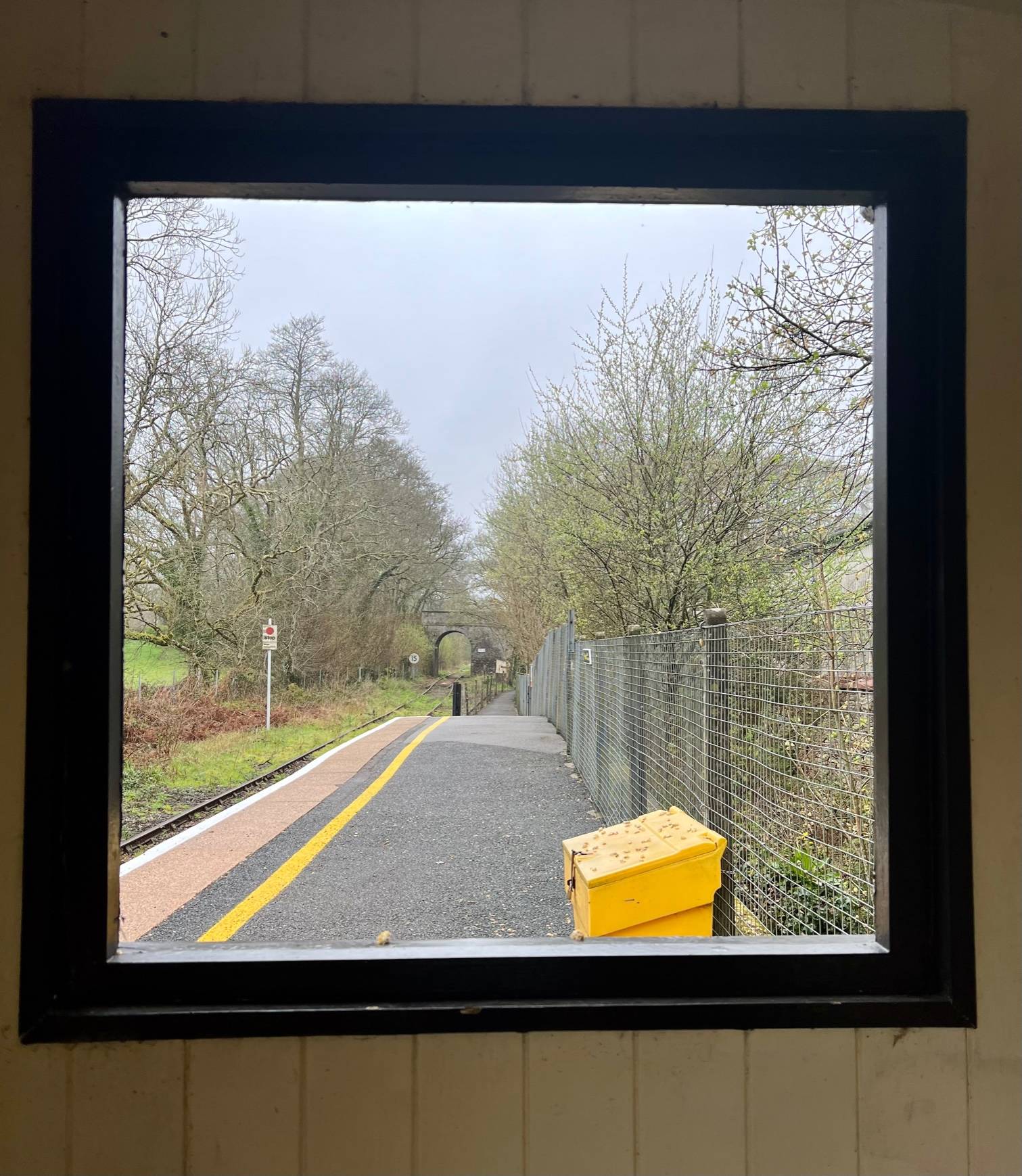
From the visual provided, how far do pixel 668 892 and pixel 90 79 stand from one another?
220 centimetres

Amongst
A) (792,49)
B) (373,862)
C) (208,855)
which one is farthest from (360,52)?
(208,855)

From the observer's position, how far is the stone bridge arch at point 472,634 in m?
19.4

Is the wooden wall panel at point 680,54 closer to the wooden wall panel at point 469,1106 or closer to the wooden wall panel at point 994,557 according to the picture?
the wooden wall panel at point 994,557

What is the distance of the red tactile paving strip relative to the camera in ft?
9.12

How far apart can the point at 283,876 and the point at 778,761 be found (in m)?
2.33

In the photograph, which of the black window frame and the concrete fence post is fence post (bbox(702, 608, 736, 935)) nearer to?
the black window frame

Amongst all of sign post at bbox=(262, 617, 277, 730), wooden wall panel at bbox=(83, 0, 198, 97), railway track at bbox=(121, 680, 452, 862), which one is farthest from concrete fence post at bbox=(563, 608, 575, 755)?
wooden wall panel at bbox=(83, 0, 198, 97)

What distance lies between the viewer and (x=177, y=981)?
101cm

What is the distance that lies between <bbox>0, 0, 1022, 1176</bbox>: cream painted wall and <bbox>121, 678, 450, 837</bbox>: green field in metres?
3.91

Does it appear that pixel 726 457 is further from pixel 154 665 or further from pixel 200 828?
pixel 154 665

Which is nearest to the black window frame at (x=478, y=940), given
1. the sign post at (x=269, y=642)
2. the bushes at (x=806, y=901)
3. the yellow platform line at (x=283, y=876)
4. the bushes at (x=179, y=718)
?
the yellow platform line at (x=283, y=876)

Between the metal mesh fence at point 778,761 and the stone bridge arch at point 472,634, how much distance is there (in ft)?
48.6

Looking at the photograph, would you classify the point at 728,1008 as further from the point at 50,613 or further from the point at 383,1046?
the point at 50,613

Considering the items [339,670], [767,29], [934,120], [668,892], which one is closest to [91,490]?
[767,29]
